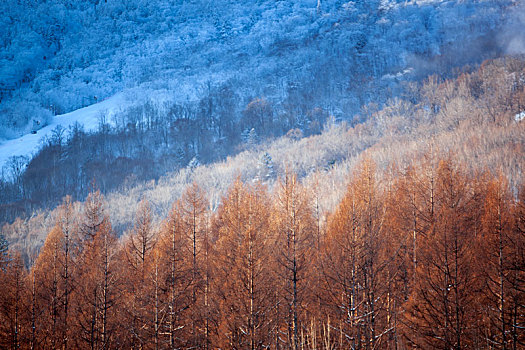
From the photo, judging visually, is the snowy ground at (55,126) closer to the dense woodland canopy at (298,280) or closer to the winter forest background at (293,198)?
the winter forest background at (293,198)

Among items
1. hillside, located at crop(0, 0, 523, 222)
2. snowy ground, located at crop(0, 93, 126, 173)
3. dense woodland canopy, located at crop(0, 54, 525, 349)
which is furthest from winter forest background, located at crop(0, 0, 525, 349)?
snowy ground, located at crop(0, 93, 126, 173)

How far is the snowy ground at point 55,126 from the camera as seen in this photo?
13612 centimetres

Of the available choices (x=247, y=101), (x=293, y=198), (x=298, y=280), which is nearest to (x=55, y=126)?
(x=247, y=101)

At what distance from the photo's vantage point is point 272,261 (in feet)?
64.9

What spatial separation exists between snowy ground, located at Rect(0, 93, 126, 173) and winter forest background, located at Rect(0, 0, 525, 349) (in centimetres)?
149

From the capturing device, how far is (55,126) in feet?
501

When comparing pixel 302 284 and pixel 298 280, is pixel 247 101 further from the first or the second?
pixel 298 280

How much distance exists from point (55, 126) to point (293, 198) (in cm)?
16401

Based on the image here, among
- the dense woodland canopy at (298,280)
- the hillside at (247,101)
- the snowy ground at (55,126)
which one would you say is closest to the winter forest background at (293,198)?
the dense woodland canopy at (298,280)

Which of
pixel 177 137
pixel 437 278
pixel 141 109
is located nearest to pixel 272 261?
pixel 437 278

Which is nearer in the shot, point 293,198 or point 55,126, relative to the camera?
point 293,198

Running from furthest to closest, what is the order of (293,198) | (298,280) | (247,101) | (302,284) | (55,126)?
(247,101), (55,126), (302,284), (293,198), (298,280)

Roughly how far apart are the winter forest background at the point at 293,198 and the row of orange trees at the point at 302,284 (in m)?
0.17

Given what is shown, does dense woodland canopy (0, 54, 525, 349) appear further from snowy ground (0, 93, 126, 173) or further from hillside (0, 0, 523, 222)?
snowy ground (0, 93, 126, 173)
